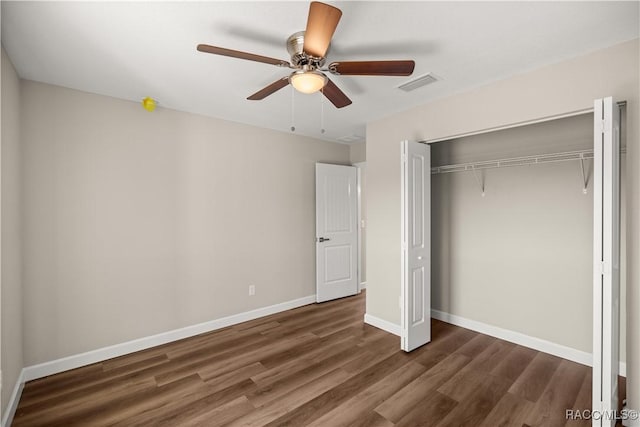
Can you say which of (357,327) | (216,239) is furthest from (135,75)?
(357,327)

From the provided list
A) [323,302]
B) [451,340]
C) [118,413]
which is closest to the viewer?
[118,413]

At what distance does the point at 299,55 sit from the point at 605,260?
223 cm

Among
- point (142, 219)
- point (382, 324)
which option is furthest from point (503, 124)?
point (142, 219)

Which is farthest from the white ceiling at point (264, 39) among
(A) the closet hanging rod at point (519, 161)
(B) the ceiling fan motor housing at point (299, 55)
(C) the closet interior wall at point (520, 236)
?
(C) the closet interior wall at point (520, 236)

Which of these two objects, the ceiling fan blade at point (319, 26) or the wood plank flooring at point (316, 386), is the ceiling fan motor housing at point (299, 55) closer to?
the ceiling fan blade at point (319, 26)

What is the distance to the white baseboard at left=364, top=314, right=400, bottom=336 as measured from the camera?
3.54 meters

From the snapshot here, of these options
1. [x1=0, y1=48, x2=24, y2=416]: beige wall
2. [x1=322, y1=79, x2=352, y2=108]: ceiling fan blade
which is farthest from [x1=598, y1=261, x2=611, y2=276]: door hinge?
[x1=0, y1=48, x2=24, y2=416]: beige wall

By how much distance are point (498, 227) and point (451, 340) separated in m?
1.39

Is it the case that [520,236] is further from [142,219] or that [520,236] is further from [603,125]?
[142,219]

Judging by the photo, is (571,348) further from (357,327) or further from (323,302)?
(323,302)

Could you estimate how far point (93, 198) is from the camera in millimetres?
2885

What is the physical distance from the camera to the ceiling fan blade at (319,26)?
137 centimetres

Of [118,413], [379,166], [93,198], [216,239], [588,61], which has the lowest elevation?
[118,413]

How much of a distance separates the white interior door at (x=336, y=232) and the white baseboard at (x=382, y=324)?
1012mm
